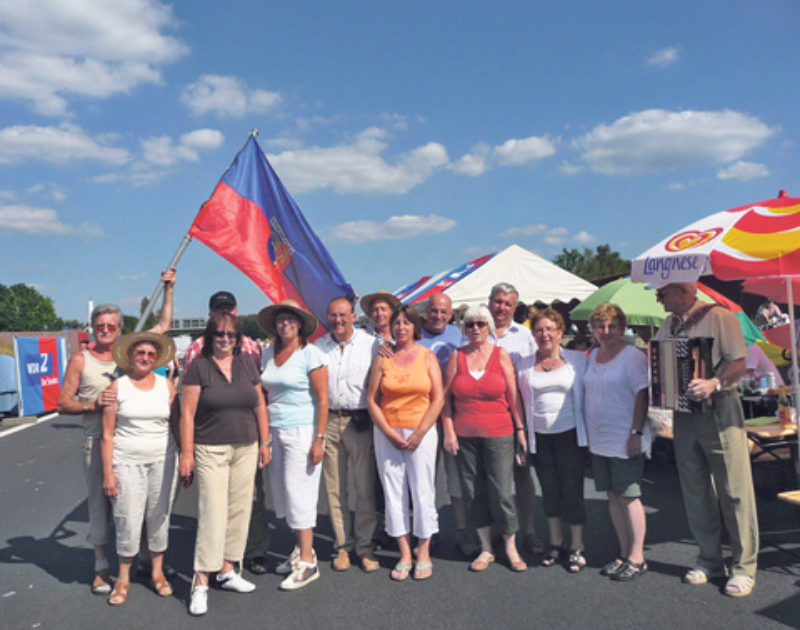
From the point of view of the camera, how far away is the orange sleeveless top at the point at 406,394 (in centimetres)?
425

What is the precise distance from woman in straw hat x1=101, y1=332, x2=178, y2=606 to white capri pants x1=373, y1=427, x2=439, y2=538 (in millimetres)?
1439

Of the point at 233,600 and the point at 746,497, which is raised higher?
the point at 746,497

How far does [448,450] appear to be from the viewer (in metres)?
4.41

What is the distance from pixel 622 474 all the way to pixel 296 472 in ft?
7.13

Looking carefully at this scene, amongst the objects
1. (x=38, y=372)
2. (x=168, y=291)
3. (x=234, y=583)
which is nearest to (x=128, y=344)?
(x=168, y=291)

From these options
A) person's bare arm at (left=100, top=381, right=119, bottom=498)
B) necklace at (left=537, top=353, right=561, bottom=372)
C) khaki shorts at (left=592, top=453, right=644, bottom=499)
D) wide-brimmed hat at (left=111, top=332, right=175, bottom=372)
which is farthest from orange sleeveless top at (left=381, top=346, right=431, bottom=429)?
person's bare arm at (left=100, top=381, right=119, bottom=498)

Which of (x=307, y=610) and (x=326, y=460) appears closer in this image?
(x=307, y=610)

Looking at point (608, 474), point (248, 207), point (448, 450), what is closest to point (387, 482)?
point (448, 450)

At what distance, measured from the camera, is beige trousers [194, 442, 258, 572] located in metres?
3.94

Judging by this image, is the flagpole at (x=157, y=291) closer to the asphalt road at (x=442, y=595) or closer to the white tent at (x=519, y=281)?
the asphalt road at (x=442, y=595)

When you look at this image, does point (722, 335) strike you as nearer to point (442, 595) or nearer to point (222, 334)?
point (442, 595)

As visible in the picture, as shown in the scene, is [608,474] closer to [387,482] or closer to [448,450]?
[448,450]

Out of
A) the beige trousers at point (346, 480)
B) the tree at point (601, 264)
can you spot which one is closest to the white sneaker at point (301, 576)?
the beige trousers at point (346, 480)

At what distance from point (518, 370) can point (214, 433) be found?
217 cm
